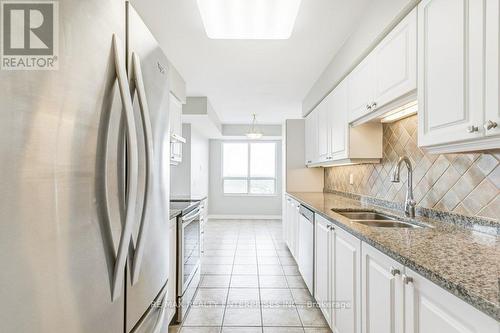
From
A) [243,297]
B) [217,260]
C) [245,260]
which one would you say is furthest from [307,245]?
[217,260]

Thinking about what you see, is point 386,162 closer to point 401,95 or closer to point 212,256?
point 401,95

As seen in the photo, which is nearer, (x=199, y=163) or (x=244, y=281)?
(x=244, y=281)

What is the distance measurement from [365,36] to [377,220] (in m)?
1.51

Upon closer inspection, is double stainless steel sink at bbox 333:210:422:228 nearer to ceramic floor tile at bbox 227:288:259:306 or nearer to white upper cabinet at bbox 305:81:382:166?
white upper cabinet at bbox 305:81:382:166

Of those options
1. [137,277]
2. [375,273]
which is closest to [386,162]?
[375,273]

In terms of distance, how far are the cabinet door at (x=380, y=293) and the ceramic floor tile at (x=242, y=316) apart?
46.6 inches

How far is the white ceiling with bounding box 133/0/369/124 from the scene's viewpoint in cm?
220

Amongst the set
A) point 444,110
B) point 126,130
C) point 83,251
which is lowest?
point 83,251

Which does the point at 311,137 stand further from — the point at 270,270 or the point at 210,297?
the point at 210,297

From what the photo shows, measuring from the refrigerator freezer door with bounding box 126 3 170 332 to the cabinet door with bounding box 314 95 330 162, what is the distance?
2402 mm

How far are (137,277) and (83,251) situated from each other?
1.09 feet

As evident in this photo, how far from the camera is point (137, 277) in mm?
983

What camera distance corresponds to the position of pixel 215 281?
3.23 m

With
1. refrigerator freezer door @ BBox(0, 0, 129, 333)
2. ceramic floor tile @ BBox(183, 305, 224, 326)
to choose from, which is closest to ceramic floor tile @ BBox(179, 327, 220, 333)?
ceramic floor tile @ BBox(183, 305, 224, 326)
